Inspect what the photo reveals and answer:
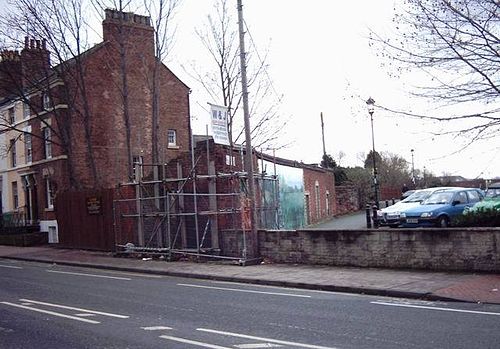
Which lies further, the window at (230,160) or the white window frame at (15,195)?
the white window frame at (15,195)

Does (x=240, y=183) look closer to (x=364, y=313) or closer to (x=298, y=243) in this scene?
(x=298, y=243)

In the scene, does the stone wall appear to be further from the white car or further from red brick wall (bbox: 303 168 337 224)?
the white car

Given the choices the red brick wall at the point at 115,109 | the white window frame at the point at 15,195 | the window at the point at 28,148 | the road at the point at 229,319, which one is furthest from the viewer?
the white window frame at the point at 15,195

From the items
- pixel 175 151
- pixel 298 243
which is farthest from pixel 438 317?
pixel 175 151

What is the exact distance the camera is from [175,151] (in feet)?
127

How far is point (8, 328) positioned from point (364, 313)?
225 inches

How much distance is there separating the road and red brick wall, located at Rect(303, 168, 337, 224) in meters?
23.1

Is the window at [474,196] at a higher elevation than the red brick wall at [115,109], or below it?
below

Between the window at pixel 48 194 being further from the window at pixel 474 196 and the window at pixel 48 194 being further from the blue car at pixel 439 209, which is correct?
the window at pixel 474 196

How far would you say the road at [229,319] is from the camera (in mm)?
7609

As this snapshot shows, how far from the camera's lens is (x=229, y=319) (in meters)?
9.36

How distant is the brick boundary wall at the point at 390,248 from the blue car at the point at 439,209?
242 inches

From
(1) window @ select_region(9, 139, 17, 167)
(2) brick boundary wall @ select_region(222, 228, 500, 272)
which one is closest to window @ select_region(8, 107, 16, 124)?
(1) window @ select_region(9, 139, 17, 167)

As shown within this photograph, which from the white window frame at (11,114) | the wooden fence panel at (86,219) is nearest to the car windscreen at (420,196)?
the wooden fence panel at (86,219)
